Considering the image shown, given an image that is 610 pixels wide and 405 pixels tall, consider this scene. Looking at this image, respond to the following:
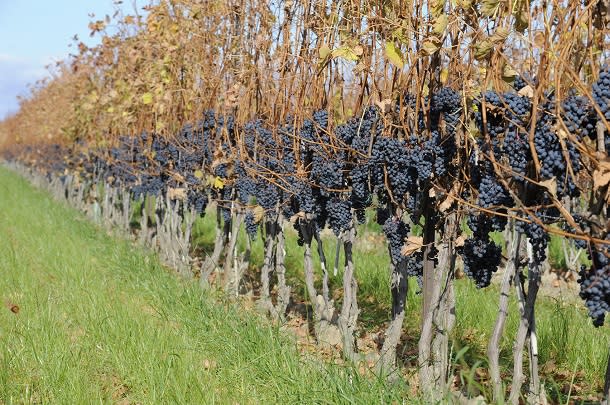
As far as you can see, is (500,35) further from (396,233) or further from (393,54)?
(396,233)

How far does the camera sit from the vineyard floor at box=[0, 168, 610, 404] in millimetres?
3707

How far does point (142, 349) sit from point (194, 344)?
0.34 meters

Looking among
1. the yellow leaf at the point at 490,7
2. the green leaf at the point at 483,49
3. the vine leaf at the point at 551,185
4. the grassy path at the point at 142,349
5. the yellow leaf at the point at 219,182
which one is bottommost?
the grassy path at the point at 142,349

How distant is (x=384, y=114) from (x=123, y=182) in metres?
7.69

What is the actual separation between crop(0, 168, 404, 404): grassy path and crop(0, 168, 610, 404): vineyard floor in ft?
0.03

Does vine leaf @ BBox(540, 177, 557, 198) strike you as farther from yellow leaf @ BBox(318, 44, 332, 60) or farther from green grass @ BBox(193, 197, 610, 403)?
yellow leaf @ BBox(318, 44, 332, 60)

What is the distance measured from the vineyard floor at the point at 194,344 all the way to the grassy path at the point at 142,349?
0.01m

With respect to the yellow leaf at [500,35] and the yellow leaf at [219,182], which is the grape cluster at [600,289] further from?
the yellow leaf at [219,182]

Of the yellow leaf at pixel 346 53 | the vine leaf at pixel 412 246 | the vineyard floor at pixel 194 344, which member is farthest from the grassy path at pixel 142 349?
the yellow leaf at pixel 346 53

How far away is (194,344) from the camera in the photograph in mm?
4441

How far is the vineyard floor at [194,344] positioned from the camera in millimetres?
3707

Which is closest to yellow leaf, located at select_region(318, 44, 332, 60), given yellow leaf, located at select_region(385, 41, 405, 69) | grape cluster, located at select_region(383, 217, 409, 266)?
yellow leaf, located at select_region(385, 41, 405, 69)

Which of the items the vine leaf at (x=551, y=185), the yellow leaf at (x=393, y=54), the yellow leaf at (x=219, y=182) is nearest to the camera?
the vine leaf at (x=551, y=185)

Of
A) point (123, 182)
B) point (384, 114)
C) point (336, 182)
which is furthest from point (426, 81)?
point (123, 182)
